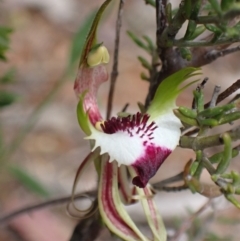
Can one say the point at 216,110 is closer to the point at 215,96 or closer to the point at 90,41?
the point at 215,96

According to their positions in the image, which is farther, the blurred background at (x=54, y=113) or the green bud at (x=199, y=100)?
the blurred background at (x=54, y=113)

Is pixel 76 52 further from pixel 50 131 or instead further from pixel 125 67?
pixel 125 67

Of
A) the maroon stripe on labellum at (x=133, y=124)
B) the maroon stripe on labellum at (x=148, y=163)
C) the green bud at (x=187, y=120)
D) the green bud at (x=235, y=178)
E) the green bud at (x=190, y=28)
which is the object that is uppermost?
the green bud at (x=190, y=28)

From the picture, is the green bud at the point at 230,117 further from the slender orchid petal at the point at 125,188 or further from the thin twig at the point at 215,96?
the slender orchid petal at the point at 125,188

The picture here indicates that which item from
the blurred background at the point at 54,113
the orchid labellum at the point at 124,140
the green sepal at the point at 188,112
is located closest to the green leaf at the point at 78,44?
the blurred background at the point at 54,113

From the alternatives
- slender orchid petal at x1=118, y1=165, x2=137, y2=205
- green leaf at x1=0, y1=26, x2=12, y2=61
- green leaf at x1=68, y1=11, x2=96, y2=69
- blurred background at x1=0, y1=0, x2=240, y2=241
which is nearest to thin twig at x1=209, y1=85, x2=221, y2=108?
slender orchid petal at x1=118, y1=165, x2=137, y2=205

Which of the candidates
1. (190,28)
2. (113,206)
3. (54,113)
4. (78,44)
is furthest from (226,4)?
(54,113)

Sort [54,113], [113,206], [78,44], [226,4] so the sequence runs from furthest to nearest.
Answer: [54,113] < [78,44] < [113,206] < [226,4]
